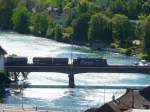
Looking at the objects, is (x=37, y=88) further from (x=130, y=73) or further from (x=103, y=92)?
(x=130, y=73)

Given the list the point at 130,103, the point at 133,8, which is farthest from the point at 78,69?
the point at 133,8

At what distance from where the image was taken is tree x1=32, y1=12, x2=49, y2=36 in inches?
5172

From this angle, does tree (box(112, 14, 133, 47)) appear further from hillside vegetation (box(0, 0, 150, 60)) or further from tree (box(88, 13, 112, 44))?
tree (box(88, 13, 112, 44))

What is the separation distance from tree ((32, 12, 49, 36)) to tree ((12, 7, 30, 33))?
1.98 meters

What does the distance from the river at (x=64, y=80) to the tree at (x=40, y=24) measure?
775cm

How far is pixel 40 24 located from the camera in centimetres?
13100

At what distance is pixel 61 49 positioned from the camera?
112 m

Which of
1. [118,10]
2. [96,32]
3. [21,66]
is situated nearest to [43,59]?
[21,66]

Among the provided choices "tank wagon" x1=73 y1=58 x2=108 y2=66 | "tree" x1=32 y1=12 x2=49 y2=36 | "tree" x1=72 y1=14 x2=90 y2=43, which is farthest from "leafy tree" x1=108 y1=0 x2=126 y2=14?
"tank wagon" x1=73 y1=58 x2=108 y2=66

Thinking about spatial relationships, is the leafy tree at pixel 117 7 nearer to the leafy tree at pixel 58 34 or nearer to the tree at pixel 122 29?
the tree at pixel 122 29

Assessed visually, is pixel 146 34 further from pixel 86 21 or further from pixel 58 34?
pixel 86 21

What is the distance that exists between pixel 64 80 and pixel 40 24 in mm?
45917

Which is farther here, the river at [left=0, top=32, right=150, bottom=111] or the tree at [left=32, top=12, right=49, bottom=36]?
the tree at [left=32, top=12, right=49, bottom=36]

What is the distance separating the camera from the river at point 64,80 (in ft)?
239
